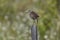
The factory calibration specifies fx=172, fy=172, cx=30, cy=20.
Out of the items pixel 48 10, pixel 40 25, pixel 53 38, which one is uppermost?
pixel 48 10

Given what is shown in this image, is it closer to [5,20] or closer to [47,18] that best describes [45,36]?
[47,18]

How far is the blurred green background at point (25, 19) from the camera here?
1529 mm

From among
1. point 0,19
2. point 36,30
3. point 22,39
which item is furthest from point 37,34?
point 0,19

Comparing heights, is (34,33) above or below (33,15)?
below

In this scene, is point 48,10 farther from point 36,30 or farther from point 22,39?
point 22,39

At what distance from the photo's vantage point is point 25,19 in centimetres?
154

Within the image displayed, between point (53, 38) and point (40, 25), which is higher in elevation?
point (40, 25)

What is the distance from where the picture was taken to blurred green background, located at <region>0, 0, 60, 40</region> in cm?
153

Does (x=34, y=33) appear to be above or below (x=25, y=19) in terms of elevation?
below

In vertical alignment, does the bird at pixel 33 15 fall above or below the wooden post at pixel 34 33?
above

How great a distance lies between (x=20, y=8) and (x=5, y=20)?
0.17 metres

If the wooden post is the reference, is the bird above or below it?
above

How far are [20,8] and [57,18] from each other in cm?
35

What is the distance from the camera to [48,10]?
157 cm
